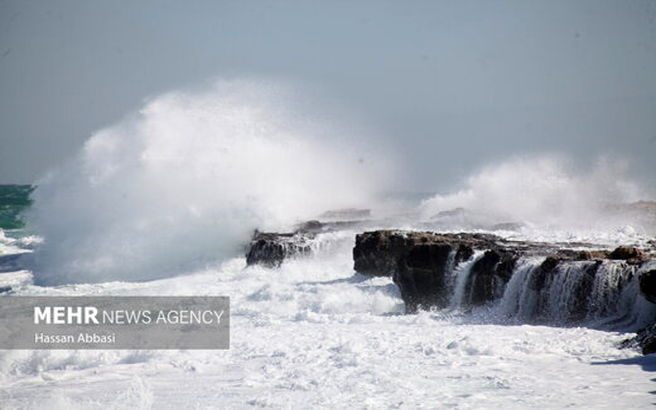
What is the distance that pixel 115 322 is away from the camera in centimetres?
1412

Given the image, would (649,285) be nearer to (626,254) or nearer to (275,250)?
(626,254)

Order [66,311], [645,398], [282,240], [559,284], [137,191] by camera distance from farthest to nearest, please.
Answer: [137,191] → [282,240] → [66,311] → [559,284] → [645,398]

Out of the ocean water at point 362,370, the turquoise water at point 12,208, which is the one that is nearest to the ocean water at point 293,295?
the ocean water at point 362,370

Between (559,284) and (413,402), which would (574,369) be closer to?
(413,402)

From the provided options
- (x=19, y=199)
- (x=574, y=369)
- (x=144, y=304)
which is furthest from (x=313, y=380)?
(x=19, y=199)

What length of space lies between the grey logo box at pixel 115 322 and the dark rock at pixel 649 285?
6.04 m

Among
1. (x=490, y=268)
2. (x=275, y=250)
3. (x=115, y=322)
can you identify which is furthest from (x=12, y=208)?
(x=490, y=268)

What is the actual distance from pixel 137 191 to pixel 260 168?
5725mm

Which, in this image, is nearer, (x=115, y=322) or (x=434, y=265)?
(x=115, y=322)

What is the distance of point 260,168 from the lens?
3109 centimetres

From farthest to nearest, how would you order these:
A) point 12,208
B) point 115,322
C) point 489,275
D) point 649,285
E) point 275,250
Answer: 1. point 12,208
2. point 275,250
3. point 115,322
4. point 489,275
5. point 649,285

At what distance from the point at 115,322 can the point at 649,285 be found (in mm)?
10406

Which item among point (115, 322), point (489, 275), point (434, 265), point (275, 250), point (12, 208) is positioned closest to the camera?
point (489, 275)

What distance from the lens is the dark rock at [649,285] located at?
920cm
